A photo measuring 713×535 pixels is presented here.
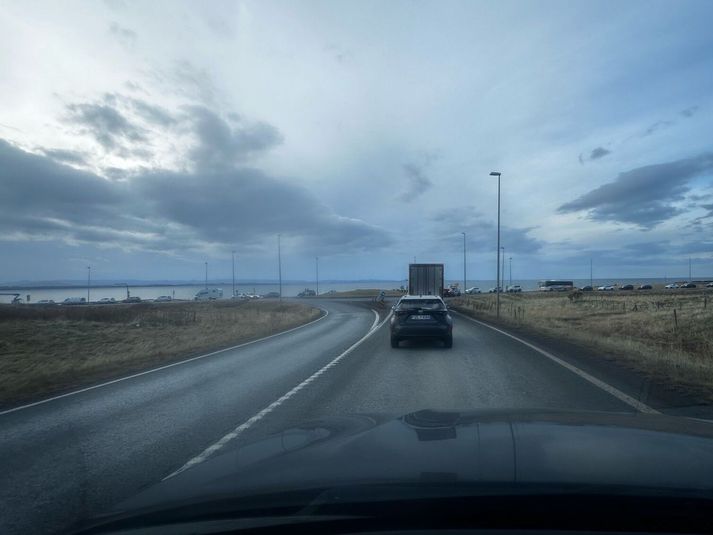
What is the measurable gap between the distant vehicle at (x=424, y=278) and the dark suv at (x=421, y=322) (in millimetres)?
23647

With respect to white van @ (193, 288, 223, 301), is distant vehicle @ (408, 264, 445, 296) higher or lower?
higher

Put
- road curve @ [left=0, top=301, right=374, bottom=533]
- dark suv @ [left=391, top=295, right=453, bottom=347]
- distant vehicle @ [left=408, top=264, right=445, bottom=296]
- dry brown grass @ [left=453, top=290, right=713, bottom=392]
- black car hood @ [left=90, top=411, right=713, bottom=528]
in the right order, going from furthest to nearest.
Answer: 1. distant vehicle @ [left=408, top=264, right=445, bottom=296]
2. dark suv @ [left=391, top=295, right=453, bottom=347]
3. dry brown grass @ [left=453, top=290, right=713, bottom=392]
4. road curve @ [left=0, top=301, right=374, bottom=533]
5. black car hood @ [left=90, top=411, right=713, bottom=528]

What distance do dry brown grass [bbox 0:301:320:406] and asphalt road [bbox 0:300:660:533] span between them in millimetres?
1711

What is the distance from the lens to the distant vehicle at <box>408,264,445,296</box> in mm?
42156

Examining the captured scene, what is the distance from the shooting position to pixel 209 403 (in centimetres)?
940

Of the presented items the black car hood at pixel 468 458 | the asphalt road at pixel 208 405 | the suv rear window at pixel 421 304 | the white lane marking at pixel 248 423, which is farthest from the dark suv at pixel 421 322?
the black car hood at pixel 468 458

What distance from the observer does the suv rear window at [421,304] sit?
1839 cm

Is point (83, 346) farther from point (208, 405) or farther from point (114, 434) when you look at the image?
point (114, 434)

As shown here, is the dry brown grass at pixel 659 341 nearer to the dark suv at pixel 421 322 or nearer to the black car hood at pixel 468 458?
the dark suv at pixel 421 322

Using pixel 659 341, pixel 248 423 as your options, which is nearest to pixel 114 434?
pixel 248 423

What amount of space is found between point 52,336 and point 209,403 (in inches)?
902

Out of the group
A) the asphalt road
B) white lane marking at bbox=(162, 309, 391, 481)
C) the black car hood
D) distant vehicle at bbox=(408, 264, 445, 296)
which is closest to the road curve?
the asphalt road

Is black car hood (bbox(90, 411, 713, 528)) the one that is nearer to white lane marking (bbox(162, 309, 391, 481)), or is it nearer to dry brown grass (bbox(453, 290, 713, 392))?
white lane marking (bbox(162, 309, 391, 481))

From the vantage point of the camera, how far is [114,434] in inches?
289
